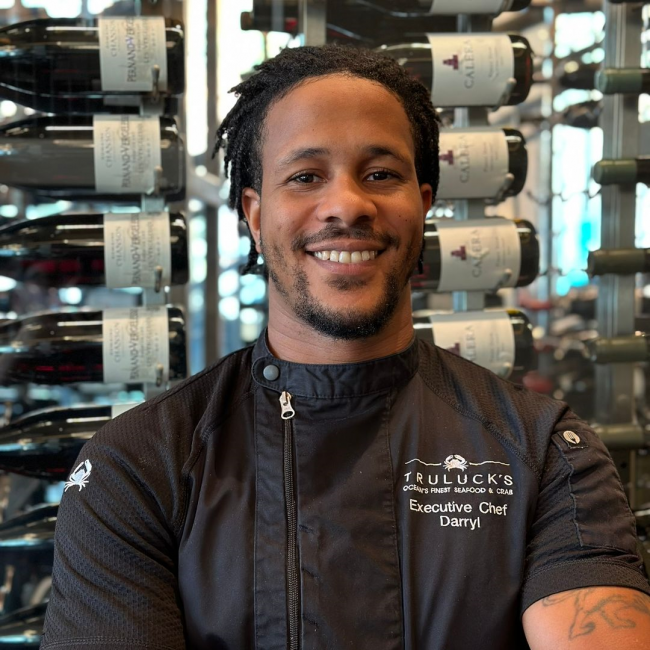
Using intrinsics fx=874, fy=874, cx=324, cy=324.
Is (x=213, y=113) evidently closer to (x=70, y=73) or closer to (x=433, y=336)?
(x=70, y=73)

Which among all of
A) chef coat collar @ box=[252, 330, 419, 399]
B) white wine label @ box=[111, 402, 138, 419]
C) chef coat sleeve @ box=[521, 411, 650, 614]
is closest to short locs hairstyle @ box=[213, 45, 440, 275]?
chef coat collar @ box=[252, 330, 419, 399]

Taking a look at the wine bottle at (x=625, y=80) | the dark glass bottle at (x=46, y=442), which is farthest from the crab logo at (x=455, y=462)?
the wine bottle at (x=625, y=80)

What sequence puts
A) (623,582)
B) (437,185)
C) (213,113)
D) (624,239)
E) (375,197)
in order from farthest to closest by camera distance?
(213,113) → (624,239) → (437,185) → (375,197) → (623,582)

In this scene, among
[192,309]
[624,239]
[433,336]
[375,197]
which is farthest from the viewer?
[192,309]

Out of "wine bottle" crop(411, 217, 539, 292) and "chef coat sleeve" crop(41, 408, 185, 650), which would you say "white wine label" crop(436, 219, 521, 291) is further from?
"chef coat sleeve" crop(41, 408, 185, 650)

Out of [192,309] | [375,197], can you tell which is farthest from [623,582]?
[192,309]

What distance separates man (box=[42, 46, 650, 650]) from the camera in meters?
1.17

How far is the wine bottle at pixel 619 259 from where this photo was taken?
191 centimetres

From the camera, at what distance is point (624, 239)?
6.44ft

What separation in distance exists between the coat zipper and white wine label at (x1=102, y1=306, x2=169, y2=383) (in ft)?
1.62

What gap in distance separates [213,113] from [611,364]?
1.38 meters

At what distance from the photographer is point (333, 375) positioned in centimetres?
131

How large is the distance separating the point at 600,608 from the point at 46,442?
1106 mm

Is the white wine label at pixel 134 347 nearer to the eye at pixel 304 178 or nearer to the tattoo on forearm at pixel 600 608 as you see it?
the eye at pixel 304 178
